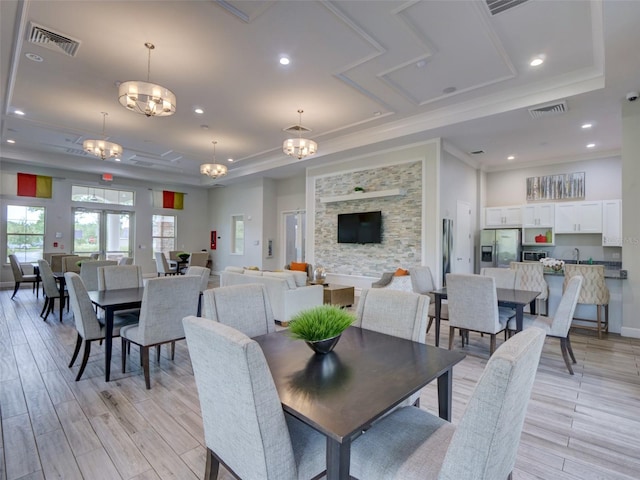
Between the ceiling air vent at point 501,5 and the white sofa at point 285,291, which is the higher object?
the ceiling air vent at point 501,5

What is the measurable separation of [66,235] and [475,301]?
34.7 feet

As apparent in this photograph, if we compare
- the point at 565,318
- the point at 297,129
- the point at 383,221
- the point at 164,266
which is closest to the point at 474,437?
the point at 565,318

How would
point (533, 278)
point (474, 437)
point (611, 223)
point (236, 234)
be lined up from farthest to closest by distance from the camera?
1. point (236, 234)
2. point (611, 223)
3. point (533, 278)
4. point (474, 437)

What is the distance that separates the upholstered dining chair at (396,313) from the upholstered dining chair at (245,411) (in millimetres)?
828

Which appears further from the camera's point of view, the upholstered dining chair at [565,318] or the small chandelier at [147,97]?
the small chandelier at [147,97]

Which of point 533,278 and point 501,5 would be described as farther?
point 533,278

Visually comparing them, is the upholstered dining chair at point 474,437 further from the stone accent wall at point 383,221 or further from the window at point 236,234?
the window at point 236,234

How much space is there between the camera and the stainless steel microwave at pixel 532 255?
7.33 m

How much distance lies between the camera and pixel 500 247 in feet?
24.5

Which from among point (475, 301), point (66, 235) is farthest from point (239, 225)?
point (475, 301)

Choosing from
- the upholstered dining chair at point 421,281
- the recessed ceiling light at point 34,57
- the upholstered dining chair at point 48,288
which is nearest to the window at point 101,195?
the upholstered dining chair at point 48,288

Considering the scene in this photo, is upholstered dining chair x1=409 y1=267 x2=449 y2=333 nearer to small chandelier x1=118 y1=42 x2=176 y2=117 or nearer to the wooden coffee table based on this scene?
the wooden coffee table

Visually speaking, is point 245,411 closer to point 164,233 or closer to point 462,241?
point 462,241

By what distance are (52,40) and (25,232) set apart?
23.5 feet
